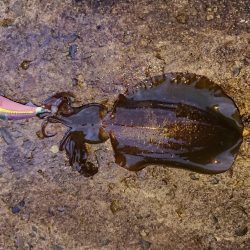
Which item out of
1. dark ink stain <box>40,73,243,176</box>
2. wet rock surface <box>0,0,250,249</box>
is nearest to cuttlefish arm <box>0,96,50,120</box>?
wet rock surface <box>0,0,250,249</box>

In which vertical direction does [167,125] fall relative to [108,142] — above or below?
above

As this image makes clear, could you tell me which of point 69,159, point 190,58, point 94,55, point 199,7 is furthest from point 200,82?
point 69,159

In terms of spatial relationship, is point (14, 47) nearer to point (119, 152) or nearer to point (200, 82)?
point (119, 152)

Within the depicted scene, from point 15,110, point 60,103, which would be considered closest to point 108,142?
point 60,103

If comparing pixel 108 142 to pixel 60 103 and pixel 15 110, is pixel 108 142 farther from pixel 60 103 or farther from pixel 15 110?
pixel 15 110

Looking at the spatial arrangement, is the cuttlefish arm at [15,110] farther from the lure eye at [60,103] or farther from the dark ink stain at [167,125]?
the dark ink stain at [167,125]

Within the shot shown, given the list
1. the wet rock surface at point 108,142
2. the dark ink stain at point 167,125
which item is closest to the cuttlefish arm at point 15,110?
the wet rock surface at point 108,142
